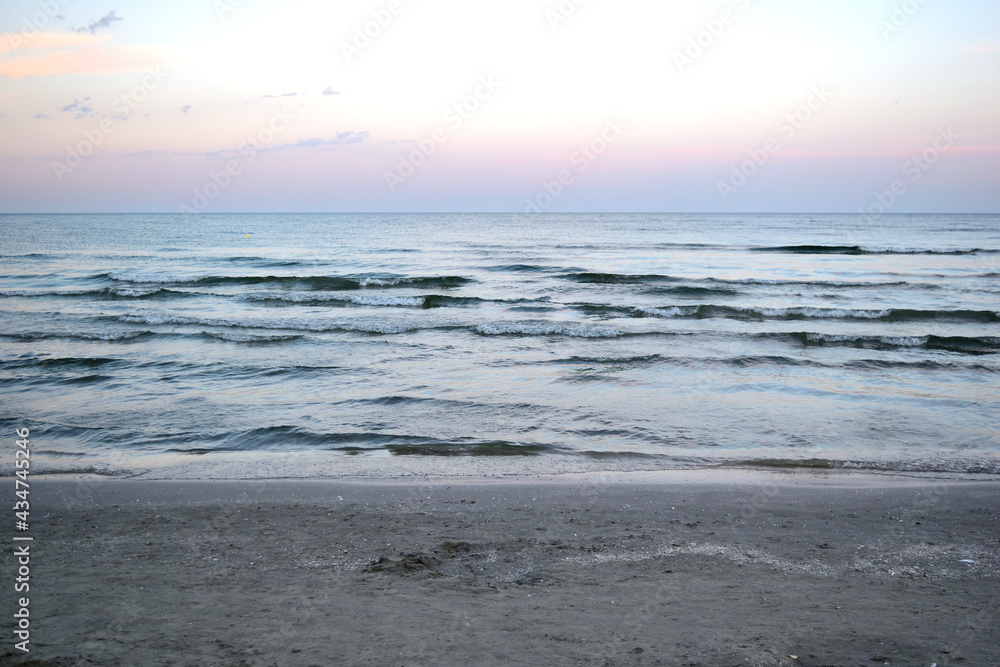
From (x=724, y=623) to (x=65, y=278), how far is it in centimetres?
3412

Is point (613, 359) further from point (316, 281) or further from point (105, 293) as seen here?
point (105, 293)

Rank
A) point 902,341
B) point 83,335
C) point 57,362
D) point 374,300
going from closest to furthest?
point 57,362 → point 902,341 → point 83,335 → point 374,300

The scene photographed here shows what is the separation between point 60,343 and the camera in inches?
613

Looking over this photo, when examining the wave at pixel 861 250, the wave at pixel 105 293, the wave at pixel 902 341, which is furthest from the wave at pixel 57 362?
the wave at pixel 861 250

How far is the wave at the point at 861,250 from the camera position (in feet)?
139

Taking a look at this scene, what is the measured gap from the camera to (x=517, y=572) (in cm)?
475

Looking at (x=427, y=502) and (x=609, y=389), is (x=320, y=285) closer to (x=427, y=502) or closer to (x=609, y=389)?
(x=609, y=389)

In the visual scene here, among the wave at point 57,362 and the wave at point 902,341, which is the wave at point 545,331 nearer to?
the wave at point 902,341

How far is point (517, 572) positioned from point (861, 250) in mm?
47171

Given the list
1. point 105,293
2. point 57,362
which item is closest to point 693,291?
point 57,362

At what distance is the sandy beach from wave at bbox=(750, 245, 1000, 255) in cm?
4092

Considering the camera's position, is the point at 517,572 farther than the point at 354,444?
No

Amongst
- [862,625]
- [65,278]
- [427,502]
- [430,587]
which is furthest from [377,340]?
[65,278]

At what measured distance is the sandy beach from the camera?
3.73 metres
